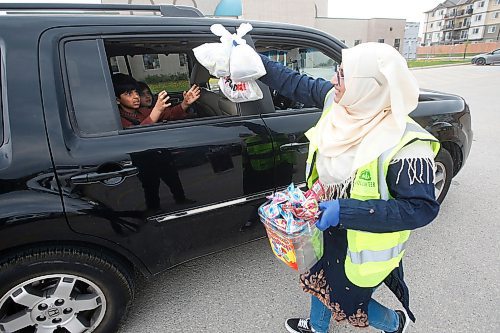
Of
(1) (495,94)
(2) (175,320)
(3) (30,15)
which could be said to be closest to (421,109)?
(2) (175,320)

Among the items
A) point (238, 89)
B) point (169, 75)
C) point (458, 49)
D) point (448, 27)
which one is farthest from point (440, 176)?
point (448, 27)

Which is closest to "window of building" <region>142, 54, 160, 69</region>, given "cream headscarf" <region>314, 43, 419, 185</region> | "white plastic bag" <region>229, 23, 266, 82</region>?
"white plastic bag" <region>229, 23, 266, 82</region>

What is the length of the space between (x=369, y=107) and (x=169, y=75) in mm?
2385

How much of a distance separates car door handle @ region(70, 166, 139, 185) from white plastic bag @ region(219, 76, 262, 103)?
2.34 feet

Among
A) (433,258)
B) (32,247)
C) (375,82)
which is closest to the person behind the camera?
(375,82)

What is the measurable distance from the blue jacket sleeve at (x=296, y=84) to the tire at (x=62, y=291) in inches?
54.4

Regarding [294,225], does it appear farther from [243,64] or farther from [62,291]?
[62,291]

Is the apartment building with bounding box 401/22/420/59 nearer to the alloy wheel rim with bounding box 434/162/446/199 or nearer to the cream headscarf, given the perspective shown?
the alloy wheel rim with bounding box 434/162/446/199

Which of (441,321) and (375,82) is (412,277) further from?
(375,82)

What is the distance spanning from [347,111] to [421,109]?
5.52 feet

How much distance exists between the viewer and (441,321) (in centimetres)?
197

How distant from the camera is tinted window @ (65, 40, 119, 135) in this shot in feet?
5.27

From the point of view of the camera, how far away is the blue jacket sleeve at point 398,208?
1.14m

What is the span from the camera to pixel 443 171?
299cm
